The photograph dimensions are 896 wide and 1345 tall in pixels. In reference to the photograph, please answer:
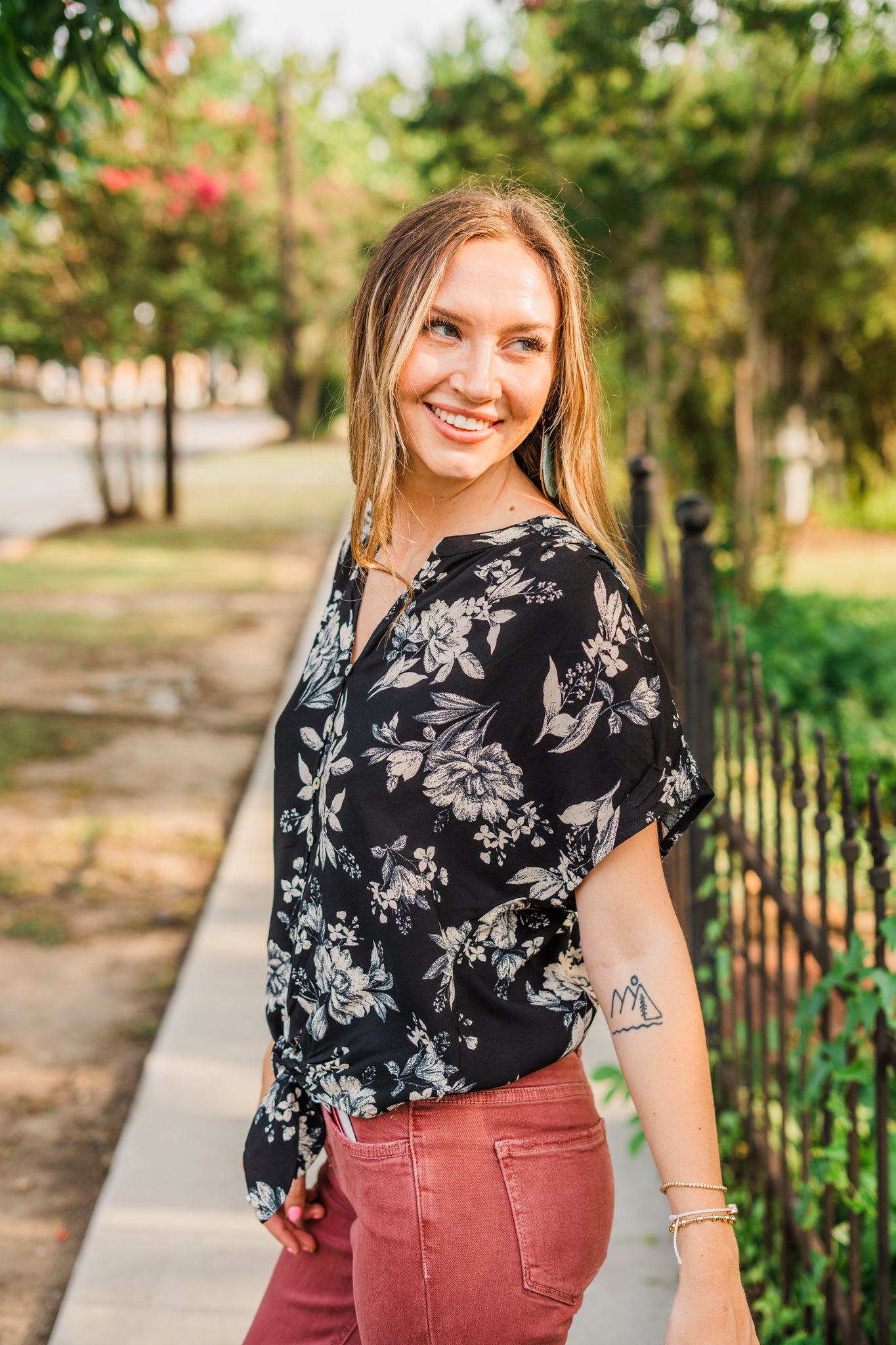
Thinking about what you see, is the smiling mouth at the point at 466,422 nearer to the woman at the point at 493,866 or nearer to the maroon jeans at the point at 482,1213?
the woman at the point at 493,866

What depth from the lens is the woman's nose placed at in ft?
4.03

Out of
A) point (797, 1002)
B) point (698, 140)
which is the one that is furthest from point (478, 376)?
point (698, 140)

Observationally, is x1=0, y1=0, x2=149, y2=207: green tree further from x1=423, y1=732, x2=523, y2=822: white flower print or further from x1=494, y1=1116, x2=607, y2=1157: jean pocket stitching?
x1=494, y1=1116, x2=607, y2=1157: jean pocket stitching

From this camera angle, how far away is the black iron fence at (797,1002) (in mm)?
1738

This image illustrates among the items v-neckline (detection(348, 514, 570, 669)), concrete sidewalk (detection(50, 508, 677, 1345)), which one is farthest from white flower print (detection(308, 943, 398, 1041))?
concrete sidewalk (detection(50, 508, 677, 1345))

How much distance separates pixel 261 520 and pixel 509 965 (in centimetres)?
1332

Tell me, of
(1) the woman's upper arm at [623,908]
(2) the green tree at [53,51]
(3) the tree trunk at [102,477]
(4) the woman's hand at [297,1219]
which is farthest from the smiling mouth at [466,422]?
(3) the tree trunk at [102,477]

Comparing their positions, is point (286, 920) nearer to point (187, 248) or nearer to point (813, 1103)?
point (813, 1103)

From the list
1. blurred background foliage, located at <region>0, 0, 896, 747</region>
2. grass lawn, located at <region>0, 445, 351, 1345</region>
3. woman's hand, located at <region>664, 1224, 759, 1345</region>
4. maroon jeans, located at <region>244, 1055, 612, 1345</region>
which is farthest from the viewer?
blurred background foliage, located at <region>0, 0, 896, 747</region>

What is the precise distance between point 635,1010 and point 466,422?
63 centimetres

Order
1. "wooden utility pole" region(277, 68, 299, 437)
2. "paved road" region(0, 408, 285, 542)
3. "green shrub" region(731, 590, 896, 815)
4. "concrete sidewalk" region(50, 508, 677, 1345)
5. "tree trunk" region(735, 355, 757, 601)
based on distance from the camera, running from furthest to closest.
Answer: "wooden utility pole" region(277, 68, 299, 437)
"paved road" region(0, 408, 285, 542)
"tree trunk" region(735, 355, 757, 601)
"green shrub" region(731, 590, 896, 815)
"concrete sidewalk" region(50, 508, 677, 1345)

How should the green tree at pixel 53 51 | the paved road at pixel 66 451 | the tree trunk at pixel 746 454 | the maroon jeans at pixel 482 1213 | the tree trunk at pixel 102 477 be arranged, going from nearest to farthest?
the maroon jeans at pixel 482 1213
the green tree at pixel 53 51
the tree trunk at pixel 746 454
the tree trunk at pixel 102 477
the paved road at pixel 66 451

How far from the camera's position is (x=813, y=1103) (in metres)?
2.24

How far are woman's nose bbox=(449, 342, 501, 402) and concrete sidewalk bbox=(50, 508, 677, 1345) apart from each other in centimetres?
174
